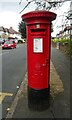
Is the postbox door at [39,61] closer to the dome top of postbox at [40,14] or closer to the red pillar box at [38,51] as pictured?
the red pillar box at [38,51]

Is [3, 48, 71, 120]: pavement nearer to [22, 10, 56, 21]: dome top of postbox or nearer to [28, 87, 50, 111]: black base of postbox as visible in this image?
[28, 87, 50, 111]: black base of postbox

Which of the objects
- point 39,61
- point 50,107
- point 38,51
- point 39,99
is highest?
point 38,51

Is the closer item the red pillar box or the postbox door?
the red pillar box

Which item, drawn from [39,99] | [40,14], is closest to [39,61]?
[39,99]

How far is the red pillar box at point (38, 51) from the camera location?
17.1ft

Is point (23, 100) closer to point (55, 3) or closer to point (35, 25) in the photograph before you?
point (35, 25)

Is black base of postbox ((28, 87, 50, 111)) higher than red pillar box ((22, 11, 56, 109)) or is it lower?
lower

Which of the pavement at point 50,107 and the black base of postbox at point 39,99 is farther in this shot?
the black base of postbox at point 39,99

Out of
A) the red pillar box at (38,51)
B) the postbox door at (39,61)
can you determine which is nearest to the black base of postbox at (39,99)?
the red pillar box at (38,51)

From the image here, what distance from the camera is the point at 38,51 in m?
5.32

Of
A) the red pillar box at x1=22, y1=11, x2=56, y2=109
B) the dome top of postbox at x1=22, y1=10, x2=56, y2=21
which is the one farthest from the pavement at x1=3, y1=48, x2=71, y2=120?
the dome top of postbox at x1=22, y1=10, x2=56, y2=21

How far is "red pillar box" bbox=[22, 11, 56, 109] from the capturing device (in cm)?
520

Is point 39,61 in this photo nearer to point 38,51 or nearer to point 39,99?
point 38,51

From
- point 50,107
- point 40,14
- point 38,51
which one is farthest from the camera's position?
point 50,107
